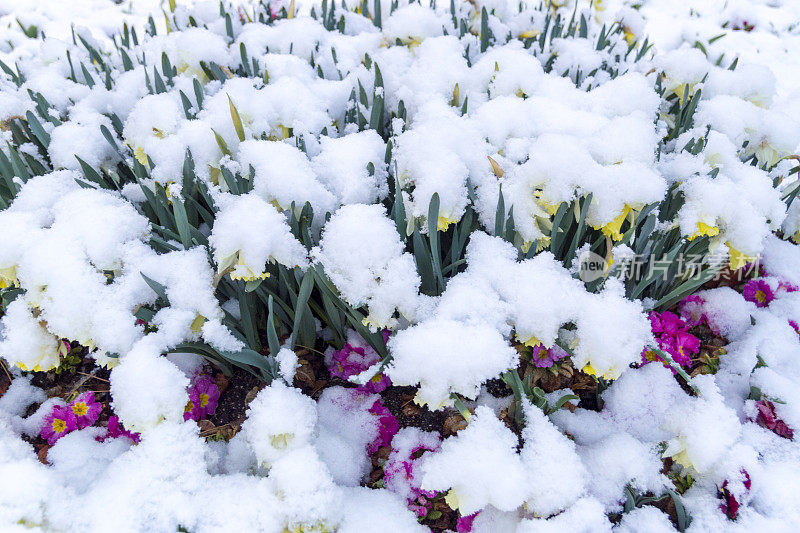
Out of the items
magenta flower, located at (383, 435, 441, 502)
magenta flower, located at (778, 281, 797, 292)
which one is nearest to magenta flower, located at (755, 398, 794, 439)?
magenta flower, located at (778, 281, 797, 292)

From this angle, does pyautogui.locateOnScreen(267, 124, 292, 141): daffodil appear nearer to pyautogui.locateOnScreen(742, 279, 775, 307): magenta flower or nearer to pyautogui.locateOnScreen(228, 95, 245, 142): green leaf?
pyautogui.locateOnScreen(228, 95, 245, 142): green leaf

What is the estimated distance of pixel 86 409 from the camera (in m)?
1.38

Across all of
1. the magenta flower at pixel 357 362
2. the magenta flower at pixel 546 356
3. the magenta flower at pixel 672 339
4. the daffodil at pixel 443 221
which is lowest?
the magenta flower at pixel 672 339

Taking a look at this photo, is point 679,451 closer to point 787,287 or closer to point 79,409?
point 787,287

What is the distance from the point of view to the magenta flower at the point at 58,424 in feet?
4.43

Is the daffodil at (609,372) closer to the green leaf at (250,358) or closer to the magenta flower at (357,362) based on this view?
the magenta flower at (357,362)

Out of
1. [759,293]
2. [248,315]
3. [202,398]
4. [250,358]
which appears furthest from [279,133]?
[759,293]

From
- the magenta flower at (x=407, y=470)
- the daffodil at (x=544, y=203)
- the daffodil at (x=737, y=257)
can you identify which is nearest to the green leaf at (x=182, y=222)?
the magenta flower at (x=407, y=470)

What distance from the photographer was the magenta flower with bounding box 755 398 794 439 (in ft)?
4.23

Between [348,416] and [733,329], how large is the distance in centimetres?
130

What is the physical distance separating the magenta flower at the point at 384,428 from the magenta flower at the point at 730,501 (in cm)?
82

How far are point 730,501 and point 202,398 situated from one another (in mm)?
1382

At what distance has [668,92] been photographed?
1.77m

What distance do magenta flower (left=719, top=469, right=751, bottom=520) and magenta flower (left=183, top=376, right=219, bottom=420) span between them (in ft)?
4.42
